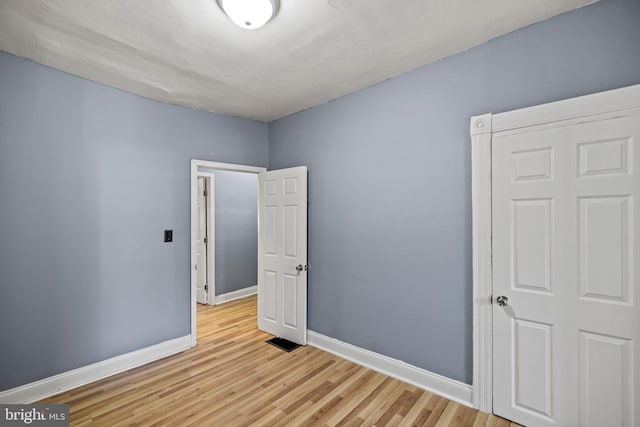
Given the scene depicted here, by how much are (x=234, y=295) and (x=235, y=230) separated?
43.9 inches

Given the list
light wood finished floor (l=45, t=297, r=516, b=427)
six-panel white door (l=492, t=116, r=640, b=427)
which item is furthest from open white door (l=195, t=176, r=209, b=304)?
six-panel white door (l=492, t=116, r=640, b=427)

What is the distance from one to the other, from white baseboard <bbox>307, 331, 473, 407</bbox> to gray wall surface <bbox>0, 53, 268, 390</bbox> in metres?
1.58

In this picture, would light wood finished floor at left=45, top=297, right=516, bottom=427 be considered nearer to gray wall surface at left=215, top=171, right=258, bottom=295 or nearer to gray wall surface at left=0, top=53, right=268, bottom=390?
gray wall surface at left=0, top=53, right=268, bottom=390

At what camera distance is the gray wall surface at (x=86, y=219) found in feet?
7.20

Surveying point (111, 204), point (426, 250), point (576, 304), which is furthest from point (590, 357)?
point (111, 204)

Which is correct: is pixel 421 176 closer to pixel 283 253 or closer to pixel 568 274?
pixel 568 274

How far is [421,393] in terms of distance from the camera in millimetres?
2342

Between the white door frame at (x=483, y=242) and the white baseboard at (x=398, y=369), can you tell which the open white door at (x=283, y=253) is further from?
the white door frame at (x=483, y=242)

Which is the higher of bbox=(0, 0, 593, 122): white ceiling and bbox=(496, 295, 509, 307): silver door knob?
bbox=(0, 0, 593, 122): white ceiling

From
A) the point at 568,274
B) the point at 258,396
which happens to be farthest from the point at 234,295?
the point at 568,274

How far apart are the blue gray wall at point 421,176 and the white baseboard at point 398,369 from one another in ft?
0.19

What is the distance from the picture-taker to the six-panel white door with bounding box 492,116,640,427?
161cm

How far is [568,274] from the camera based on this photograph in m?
1.77

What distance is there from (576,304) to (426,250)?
3.15ft
